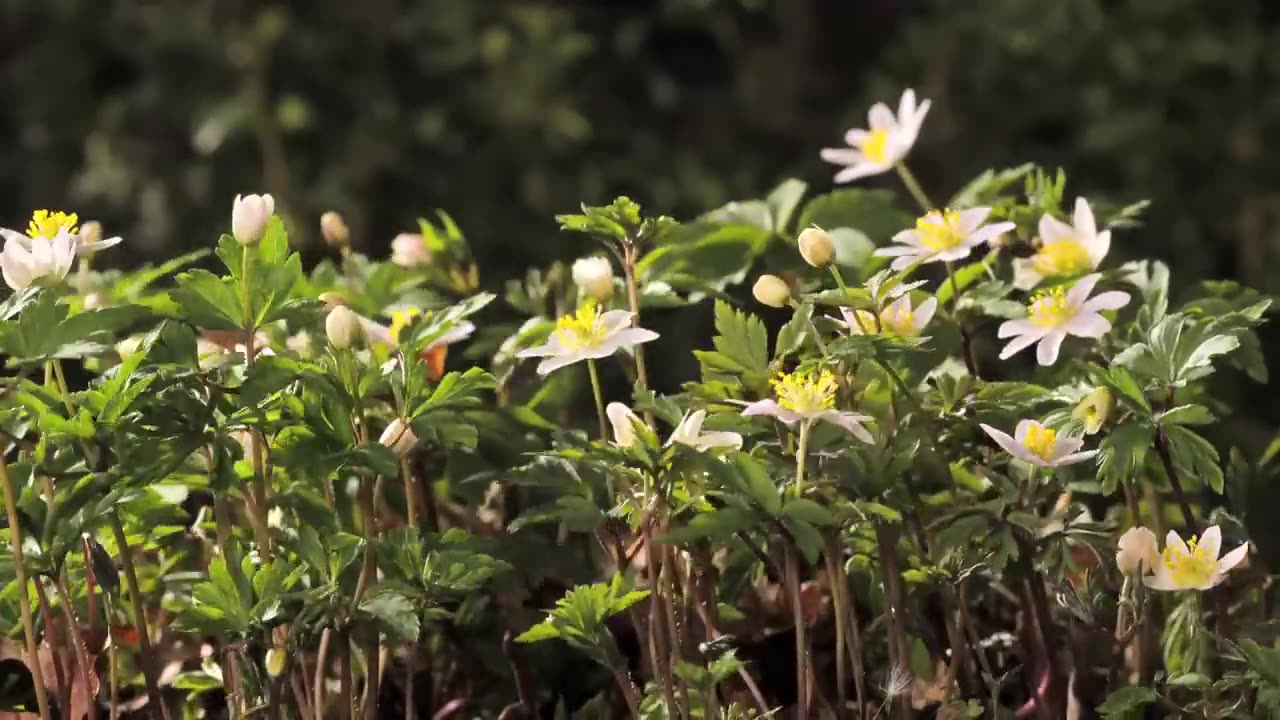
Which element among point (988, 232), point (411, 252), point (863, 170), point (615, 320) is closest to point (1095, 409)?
point (988, 232)

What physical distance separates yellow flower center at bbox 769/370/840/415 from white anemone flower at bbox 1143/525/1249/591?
0.64 ft

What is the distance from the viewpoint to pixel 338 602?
2.57ft

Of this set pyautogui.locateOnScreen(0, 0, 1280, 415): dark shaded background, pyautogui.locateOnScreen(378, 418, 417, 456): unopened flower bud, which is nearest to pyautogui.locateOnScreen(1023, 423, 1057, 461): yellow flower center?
pyautogui.locateOnScreen(378, 418, 417, 456): unopened flower bud

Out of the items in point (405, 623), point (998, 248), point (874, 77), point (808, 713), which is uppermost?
point (874, 77)

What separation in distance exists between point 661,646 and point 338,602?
16 centimetres

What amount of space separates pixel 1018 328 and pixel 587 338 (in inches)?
9.6

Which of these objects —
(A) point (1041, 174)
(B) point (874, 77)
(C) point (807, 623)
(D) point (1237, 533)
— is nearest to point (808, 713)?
(C) point (807, 623)

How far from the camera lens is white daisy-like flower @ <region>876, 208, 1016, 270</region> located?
92cm

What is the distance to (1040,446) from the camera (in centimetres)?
83

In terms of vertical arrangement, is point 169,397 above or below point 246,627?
above

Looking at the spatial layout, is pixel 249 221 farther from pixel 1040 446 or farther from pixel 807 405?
pixel 1040 446

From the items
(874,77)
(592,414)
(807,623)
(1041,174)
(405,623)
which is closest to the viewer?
(405,623)

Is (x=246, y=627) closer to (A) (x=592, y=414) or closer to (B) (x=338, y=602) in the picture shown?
(B) (x=338, y=602)

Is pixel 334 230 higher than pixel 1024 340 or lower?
higher
